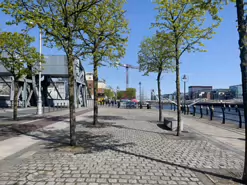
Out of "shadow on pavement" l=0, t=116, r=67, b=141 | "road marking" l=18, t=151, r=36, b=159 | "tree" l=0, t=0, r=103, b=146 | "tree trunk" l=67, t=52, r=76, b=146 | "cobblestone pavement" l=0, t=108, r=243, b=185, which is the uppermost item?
"tree" l=0, t=0, r=103, b=146

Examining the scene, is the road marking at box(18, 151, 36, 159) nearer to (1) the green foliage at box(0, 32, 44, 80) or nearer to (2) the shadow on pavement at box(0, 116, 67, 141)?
(2) the shadow on pavement at box(0, 116, 67, 141)

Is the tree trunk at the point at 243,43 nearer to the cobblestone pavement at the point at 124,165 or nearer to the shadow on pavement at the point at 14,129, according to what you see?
the cobblestone pavement at the point at 124,165

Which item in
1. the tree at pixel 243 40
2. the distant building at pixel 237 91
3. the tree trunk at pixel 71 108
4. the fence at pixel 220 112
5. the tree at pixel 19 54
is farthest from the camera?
the distant building at pixel 237 91

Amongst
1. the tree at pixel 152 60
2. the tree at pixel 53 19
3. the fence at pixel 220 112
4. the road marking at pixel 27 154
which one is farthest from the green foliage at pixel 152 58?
the road marking at pixel 27 154

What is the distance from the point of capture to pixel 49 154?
21.1ft

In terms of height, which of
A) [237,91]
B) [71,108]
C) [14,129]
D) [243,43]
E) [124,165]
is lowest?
[124,165]

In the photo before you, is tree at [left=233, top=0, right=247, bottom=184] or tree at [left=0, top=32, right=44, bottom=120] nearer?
tree at [left=233, top=0, right=247, bottom=184]

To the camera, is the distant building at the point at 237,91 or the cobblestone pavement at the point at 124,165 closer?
the cobblestone pavement at the point at 124,165

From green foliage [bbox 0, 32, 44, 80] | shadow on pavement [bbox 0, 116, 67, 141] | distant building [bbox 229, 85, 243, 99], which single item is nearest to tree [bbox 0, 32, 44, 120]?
green foliage [bbox 0, 32, 44, 80]

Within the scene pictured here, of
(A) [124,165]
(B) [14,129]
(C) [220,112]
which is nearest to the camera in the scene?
(A) [124,165]

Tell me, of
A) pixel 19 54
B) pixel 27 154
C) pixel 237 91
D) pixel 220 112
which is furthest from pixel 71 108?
pixel 237 91

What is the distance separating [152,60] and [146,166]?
11.4m

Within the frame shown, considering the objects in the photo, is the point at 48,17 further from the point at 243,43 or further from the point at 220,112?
the point at 220,112

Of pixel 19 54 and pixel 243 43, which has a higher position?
pixel 19 54
